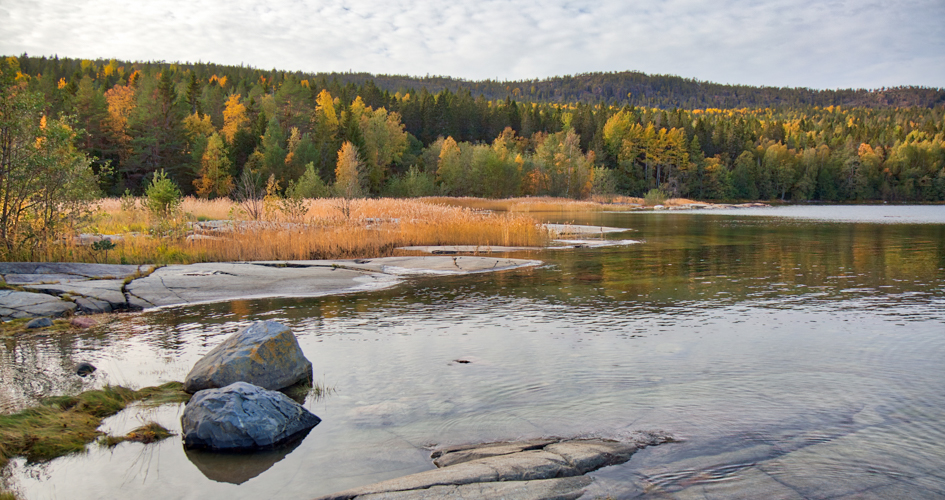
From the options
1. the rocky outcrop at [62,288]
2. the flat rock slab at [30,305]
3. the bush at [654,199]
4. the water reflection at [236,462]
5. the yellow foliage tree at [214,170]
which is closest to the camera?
the water reflection at [236,462]

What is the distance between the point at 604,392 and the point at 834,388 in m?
2.87

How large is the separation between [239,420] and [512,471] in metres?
2.78

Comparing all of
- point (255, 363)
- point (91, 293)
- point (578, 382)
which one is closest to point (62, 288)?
point (91, 293)

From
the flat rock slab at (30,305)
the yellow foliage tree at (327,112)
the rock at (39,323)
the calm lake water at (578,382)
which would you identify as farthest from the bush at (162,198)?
the yellow foliage tree at (327,112)

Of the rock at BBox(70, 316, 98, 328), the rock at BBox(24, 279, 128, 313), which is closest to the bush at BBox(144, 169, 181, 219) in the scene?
the rock at BBox(24, 279, 128, 313)

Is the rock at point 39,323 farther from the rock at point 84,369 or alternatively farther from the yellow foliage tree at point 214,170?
the yellow foliage tree at point 214,170

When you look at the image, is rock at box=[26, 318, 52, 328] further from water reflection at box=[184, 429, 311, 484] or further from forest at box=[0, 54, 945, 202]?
forest at box=[0, 54, 945, 202]

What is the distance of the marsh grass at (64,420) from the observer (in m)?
5.41

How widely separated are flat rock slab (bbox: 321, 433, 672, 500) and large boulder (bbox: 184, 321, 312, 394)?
2.89 m

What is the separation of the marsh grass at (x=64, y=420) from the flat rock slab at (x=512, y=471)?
2.98 metres

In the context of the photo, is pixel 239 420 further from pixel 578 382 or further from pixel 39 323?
pixel 39 323

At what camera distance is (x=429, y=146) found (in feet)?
331

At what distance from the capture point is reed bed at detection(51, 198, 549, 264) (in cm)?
1688

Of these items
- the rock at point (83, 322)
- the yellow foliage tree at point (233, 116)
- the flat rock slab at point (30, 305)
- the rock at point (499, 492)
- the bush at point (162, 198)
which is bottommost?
the rock at point (499, 492)
